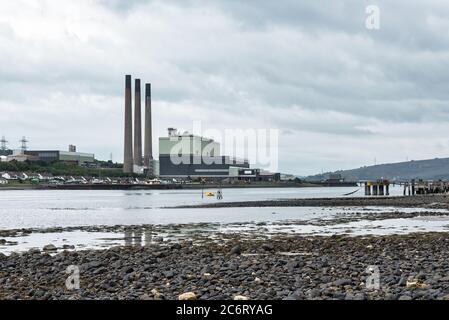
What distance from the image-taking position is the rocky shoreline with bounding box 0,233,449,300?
14.6m

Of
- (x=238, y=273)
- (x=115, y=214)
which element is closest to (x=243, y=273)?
(x=238, y=273)

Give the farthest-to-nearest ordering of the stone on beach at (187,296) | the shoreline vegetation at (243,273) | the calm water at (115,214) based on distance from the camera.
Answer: the calm water at (115,214)
the shoreline vegetation at (243,273)
the stone on beach at (187,296)


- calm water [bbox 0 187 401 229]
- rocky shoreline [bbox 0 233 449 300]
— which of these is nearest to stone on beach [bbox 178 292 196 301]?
rocky shoreline [bbox 0 233 449 300]

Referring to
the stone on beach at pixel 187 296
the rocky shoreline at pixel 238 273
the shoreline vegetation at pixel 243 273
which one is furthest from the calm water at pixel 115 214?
the stone on beach at pixel 187 296

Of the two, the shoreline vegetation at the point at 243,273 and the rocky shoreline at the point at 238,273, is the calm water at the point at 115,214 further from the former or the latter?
the rocky shoreline at the point at 238,273

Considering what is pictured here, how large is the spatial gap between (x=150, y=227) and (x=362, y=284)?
103 feet

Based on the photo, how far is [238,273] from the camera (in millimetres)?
17859

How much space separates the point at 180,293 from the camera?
15023 millimetres

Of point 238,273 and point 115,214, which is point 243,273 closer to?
point 238,273

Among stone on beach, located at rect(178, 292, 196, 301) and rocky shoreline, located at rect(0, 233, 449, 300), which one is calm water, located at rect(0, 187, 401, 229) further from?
stone on beach, located at rect(178, 292, 196, 301)

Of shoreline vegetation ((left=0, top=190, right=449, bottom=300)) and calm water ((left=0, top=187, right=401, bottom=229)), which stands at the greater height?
shoreline vegetation ((left=0, top=190, right=449, bottom=300))

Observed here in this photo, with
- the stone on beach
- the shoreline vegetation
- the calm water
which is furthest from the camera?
the calm water

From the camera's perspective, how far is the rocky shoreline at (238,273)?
1459cm
